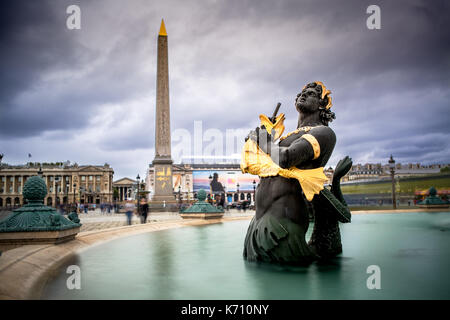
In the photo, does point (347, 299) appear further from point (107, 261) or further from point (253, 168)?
point (107, 261)

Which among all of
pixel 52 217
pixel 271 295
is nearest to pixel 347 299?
pixel 271 295

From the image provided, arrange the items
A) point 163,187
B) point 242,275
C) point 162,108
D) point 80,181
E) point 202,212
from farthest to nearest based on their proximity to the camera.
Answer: point 80,181 < point 163,187 < point 162,108 < point 202,212 < point 242,275

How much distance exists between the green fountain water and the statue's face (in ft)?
6.03

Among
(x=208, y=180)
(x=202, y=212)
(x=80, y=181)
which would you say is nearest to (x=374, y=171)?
(x=208, y=180)

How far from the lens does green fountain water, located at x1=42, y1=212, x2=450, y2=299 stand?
249 centimetres

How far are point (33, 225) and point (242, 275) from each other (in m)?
2.98

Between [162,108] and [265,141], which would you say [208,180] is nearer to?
[162,108]

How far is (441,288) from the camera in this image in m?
2.54

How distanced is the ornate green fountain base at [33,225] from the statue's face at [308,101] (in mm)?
3562

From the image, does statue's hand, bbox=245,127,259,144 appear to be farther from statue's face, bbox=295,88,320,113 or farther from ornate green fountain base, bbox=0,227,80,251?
ornate green fountain base, bbox=0,227,80,251

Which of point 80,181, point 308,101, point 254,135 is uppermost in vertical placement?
point 308,101

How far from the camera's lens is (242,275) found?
10.1ft

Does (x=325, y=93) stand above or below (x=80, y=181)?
above
